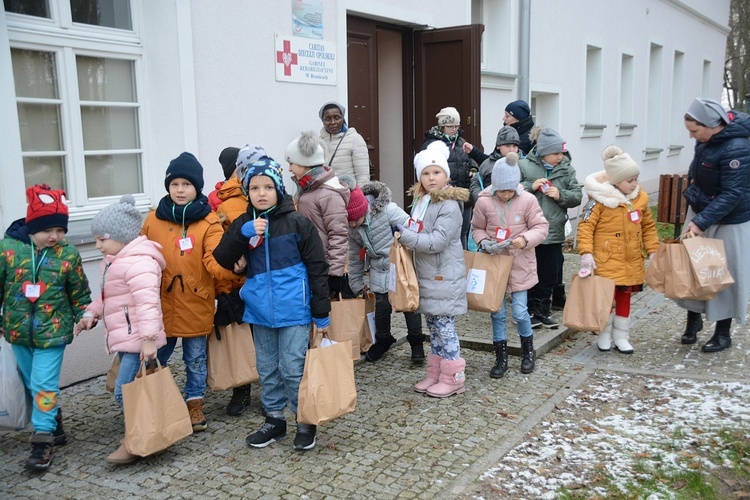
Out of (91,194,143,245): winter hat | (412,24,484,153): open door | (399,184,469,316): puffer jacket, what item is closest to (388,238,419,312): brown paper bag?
(399,184,469,316): puffer jacket

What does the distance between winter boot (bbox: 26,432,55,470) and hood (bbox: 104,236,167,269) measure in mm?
1014

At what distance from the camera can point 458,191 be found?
4699 mm

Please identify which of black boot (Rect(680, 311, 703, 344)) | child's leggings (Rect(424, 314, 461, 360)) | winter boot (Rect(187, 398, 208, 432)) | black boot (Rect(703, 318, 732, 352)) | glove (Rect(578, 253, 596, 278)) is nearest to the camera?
winter boot (Rect(187, 398, 208, 432))

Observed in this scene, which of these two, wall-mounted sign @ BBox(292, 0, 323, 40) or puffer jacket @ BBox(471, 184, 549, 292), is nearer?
puffer jacket @ BBox(471, 184, 549, 292)

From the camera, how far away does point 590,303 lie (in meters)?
5.44

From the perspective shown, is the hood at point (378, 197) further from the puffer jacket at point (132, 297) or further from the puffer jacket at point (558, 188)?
the puffer jacket at point (558, 188)

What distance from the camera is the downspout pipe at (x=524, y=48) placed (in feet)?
34.6

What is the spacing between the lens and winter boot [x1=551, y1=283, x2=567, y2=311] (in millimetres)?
7070

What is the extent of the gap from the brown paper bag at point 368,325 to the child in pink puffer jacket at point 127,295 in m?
1.63

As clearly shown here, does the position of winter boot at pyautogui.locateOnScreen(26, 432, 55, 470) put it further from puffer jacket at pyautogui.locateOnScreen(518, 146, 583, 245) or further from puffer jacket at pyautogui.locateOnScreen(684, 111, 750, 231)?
puffer jacket at pyautogui.locateOnScreen(684, 111, 750, 231)

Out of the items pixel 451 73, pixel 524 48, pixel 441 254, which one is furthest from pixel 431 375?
pixel 524 48

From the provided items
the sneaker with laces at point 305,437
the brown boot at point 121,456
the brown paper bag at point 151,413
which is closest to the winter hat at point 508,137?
the sneaker with laces at point 305,437

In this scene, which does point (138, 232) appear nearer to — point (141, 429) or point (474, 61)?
point (141, 429)

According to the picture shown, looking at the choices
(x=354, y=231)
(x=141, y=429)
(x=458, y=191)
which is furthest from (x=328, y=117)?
(x=141, y=429)
